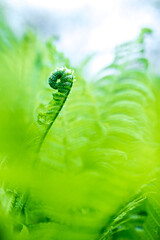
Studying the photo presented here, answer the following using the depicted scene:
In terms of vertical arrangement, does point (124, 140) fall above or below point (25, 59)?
below

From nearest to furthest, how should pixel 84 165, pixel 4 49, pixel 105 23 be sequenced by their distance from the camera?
pixel 84 165
pixel 4 49
pixel 105 23

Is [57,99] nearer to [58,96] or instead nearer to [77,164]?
[58,96]

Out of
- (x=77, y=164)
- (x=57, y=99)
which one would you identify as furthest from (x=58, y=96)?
(x=77, y=164)

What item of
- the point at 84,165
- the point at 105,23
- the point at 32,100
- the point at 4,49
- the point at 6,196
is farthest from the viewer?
the point at 105,23

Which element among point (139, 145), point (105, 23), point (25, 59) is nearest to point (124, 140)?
point (139, 145)

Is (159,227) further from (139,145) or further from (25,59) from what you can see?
(25,59)

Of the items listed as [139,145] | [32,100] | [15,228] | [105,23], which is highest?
[105,23]

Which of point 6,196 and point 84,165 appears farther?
point 84,165
